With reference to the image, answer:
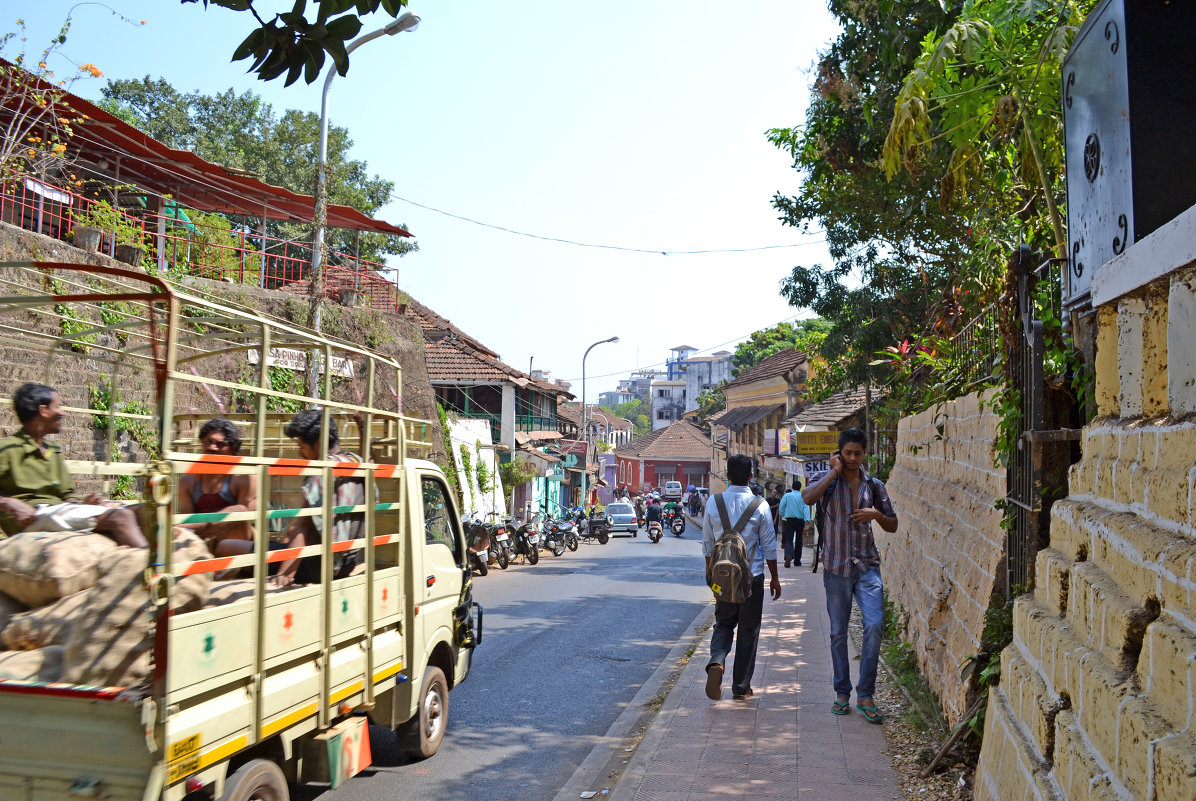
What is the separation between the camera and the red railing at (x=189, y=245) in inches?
625

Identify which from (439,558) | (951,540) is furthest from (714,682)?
(439,558)

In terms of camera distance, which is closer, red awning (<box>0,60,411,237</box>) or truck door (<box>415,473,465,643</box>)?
truck door (<box>415,473,465,643</box>)

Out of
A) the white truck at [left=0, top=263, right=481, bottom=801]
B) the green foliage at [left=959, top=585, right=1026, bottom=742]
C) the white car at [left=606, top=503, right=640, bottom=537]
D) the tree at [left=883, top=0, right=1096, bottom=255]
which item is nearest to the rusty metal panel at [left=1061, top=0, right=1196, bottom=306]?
the tree at [left=883, top=0, right=1096, bottom=255]

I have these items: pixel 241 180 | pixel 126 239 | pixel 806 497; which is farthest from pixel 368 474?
pixel 241 180

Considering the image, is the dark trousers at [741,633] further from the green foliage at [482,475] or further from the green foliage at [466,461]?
the green foliage at [482,475]

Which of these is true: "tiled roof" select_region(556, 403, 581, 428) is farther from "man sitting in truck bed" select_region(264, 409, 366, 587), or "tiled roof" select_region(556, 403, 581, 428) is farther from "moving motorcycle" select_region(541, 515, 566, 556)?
"man sitting in truck bed" select_region(264, 409, 366, 587)

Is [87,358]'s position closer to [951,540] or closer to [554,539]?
[951,540]

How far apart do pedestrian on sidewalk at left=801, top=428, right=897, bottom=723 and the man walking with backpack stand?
456mm

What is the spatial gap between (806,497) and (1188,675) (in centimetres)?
516

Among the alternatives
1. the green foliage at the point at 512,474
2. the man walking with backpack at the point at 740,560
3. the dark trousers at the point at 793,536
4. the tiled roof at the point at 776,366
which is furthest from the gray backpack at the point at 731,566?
the tiled roof at the point at 776,366

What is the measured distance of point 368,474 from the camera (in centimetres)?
522

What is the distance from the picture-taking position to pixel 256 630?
4.04m

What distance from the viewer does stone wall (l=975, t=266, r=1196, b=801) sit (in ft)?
6.20

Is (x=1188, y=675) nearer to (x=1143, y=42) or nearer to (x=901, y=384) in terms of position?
(x=1143, y=42)
